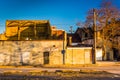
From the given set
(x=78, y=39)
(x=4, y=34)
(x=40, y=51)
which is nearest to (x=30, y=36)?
(x=4, y=34)

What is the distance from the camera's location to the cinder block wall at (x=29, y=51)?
53688 mm

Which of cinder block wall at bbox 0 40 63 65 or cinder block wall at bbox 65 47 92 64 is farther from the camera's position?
cinder block wall at bbox 65 47 92 64

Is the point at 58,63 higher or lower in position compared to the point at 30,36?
lower

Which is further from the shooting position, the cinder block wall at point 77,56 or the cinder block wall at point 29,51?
the cinder block wall at point 77,56

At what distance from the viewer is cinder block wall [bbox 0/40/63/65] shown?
5369 cm

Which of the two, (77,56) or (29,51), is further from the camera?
(77,56)

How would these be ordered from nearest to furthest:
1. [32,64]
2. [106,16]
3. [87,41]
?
[32,64] < [106,16] < [87,41]

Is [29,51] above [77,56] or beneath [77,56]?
above

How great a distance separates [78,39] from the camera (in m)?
90.8

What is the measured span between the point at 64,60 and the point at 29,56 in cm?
623

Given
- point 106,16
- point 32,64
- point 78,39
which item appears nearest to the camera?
point 32,64

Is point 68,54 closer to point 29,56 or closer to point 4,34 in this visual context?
point 29,56

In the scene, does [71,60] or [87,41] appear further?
[87,41]

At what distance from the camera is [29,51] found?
177ft
